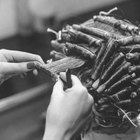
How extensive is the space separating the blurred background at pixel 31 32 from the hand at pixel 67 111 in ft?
9.82

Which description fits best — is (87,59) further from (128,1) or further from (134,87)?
(128,1)

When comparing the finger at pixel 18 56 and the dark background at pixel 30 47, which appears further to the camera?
the dark background at pixel 30 47

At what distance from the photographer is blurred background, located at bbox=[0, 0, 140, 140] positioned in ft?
16.1

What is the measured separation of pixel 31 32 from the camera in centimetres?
512

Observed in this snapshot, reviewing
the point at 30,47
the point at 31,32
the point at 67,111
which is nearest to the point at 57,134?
the point at 67,111

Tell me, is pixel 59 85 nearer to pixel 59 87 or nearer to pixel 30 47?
pixel 59 87

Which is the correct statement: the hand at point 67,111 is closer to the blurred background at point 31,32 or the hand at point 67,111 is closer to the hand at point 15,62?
the hand at point 15,62

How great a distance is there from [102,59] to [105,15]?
1.33ft

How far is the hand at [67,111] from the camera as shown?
1.69 meters

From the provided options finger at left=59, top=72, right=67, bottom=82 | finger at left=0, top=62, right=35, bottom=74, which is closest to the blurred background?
finger at left=0, top=62, right=35, bottom=74

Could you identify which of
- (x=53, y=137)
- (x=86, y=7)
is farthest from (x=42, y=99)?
(x=53, y=137)

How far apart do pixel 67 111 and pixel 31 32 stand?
352cm

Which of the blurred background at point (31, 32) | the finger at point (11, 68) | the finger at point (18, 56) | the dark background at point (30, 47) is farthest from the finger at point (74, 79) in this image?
the dark background at point (30, 47)

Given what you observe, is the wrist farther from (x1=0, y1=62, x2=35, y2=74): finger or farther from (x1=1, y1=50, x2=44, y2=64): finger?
(x1=1, y1=50, x2=44, y2=64): finger
